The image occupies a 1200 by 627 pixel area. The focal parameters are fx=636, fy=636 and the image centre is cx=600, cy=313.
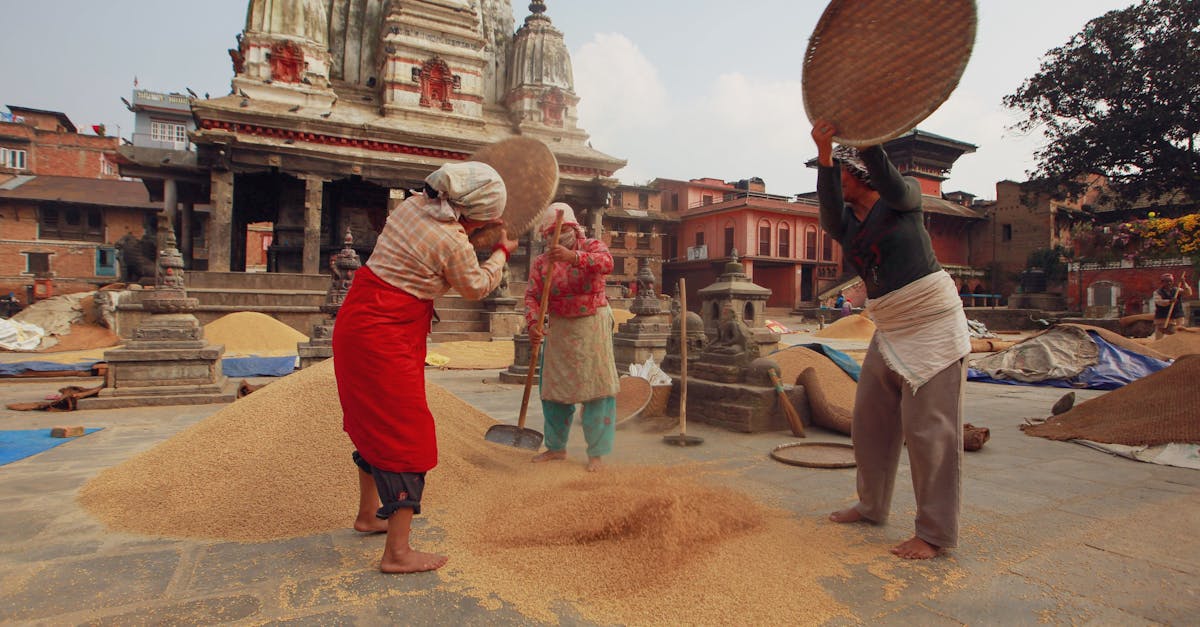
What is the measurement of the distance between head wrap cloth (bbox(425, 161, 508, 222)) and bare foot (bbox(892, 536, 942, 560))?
1.94 m

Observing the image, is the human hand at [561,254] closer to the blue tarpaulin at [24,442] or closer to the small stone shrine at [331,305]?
the blue tarpaulin at [24,442]

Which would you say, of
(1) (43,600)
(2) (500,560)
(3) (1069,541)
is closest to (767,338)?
(3) (1069,541)

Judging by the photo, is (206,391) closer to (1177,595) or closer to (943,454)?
(943,454)

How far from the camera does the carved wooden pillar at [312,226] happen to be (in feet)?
50.5

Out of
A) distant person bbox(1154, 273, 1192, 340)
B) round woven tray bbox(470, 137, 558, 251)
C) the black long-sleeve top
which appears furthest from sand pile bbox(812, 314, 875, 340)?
round woven tray bbox(470, 137, 558, 251)

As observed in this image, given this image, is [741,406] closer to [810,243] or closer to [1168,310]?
[1168,310]

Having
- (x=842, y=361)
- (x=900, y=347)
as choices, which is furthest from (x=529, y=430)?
(x=842, y=361)

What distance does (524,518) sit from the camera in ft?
8.38

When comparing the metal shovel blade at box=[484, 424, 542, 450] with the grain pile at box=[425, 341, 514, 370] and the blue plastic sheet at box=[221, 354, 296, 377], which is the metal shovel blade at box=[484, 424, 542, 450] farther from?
the grain pile at box=[425, 341, 514, 370]

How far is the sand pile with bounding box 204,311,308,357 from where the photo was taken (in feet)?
35.2

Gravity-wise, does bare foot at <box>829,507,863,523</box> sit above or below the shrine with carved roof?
below

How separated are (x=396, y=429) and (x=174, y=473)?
148cm

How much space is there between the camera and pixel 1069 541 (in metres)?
2.47

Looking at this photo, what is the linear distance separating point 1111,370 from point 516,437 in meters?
7.73
